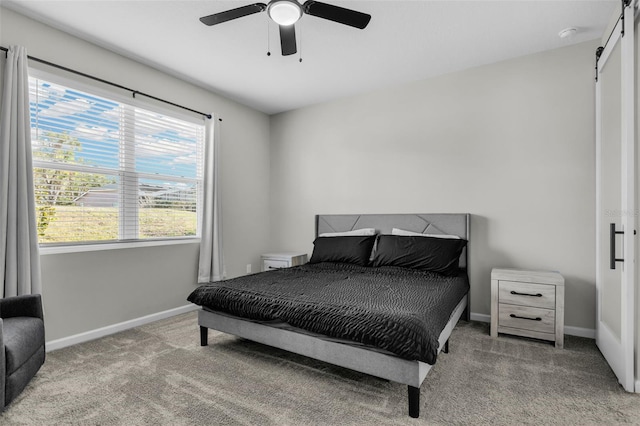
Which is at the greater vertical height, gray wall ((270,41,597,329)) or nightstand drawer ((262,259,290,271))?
gray wall ((270,41,597,329))

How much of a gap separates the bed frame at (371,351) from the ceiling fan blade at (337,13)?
206 cm

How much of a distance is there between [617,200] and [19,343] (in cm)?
398

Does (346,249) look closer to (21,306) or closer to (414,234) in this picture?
(414,234)

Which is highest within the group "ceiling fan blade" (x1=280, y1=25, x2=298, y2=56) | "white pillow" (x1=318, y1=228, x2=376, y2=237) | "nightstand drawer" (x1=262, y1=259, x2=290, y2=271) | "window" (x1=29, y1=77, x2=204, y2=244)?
"ceiling fan blade" (x1=280, y1=25, x2=298, y2=56)

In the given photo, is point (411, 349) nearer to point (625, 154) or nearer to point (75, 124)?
point (625, 154)

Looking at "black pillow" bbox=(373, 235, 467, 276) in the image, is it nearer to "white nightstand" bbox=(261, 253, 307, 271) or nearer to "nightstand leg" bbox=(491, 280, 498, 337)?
"nightstand leg" bbox=(491, 280, 498, 337)

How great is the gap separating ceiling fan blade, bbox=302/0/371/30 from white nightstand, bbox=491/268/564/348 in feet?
7.89

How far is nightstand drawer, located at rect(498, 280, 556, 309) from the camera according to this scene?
9.11 ft

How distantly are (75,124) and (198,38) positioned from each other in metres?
1.32

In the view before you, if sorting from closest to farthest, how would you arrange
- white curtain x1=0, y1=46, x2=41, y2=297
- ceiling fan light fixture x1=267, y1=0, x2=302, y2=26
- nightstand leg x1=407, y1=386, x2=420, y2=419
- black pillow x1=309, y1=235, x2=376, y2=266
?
nightstand leg x1=407, y1=386, x2=420, y2=419 → ceiling fan light fixture x1=267, y1=0, x2=302, y2=26 → white curtain x1=0, y1=46, x2=41, y2=297 → black pillow x1=309, y1=235, x2=376, y2=266

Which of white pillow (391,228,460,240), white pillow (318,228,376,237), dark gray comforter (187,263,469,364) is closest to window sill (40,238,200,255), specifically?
dark gray comforter (187,263,469,364)

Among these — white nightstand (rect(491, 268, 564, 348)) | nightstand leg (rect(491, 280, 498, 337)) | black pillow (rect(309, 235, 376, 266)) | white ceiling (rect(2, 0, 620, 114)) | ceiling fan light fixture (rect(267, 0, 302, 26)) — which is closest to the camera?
ceiling fan light fixture (rect(267, 0, 302, 26))

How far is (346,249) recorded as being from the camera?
148 inches

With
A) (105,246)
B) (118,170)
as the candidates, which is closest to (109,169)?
(118,170)
